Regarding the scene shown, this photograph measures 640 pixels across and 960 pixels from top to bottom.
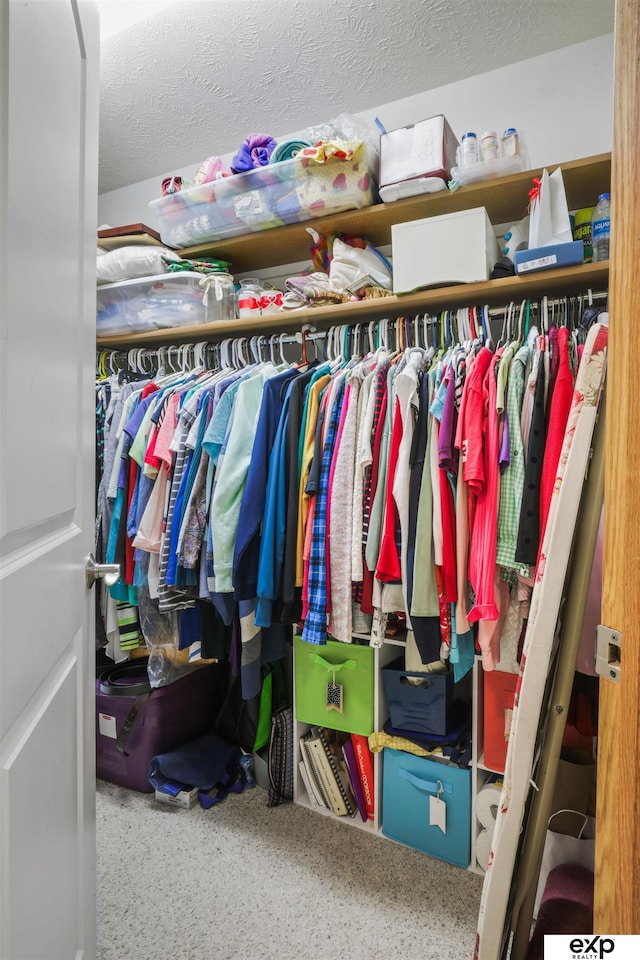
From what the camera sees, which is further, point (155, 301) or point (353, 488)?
point (155, 301)

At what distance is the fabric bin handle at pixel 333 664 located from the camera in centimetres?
196

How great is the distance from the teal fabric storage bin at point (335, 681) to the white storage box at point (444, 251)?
124 cm

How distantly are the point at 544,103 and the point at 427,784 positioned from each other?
2384mm

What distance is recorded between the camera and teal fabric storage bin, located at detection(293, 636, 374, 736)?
6.37 ft

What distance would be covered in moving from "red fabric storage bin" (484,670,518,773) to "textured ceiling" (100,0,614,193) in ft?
6.90

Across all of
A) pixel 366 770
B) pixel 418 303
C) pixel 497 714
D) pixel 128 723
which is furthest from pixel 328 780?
pixel 418 303

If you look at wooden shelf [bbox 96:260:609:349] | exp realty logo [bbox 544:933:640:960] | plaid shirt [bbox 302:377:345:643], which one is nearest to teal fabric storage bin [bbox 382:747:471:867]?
plaid shirt [bbox 302:377:345:643]

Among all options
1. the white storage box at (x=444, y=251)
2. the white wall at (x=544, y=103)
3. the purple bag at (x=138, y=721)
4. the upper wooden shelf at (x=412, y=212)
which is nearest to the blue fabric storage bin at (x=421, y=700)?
the purple bag at (x=138, y=721)

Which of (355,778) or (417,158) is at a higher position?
(417,158)

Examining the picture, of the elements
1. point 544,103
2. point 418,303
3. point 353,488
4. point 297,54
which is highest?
point 297,54

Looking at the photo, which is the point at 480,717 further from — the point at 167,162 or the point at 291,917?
the point at 167,162

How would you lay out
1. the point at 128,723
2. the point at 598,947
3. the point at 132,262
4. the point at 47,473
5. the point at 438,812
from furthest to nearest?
the point at 132,262 < the point at 128,723 < the point at 438,812 < the point at 47,473 < the point at 598,947

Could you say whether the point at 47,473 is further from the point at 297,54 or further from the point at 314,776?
the point at 297,54

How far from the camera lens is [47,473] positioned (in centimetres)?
87
